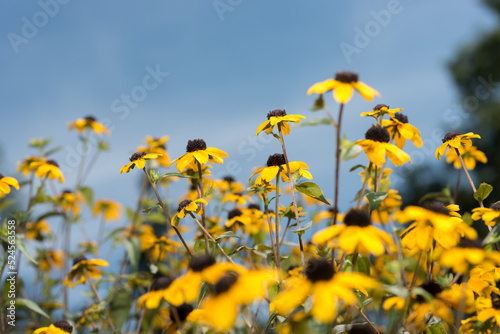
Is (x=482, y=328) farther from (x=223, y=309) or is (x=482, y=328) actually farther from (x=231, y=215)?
(x=231, y=215)

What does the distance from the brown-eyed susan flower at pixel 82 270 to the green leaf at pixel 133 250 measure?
1.06ft

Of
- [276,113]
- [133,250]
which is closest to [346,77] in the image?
[276,113]

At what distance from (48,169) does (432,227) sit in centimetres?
256

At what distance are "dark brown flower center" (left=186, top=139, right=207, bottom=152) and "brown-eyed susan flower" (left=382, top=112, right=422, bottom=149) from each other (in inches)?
30.2

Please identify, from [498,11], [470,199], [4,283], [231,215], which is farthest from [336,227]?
[498,11]

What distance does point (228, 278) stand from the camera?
1.06 m

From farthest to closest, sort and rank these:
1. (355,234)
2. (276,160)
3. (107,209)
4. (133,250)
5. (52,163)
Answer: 1. (107,209)
2. (52,163)
3. (133,250)
4. (276,160)
5. (355,234)

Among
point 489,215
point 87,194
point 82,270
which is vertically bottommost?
point 489,215

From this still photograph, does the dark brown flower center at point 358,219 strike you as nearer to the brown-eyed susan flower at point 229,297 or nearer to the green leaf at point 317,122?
the green leaf at point 317,122

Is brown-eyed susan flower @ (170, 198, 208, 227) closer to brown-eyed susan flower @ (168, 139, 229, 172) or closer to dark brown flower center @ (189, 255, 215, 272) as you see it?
brown-eyed susan flower @ (168, 139, 229, 172)

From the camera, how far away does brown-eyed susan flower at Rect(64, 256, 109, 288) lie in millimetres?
2508

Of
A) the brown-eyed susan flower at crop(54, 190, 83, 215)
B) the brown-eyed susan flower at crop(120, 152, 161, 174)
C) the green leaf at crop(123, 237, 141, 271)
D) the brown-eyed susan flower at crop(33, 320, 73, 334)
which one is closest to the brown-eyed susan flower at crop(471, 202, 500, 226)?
the brown-eyed susan flower at crop(120, 152, 161, 174)

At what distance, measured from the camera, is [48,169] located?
10.1 feet

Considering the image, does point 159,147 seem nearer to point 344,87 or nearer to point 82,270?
point 82,270
